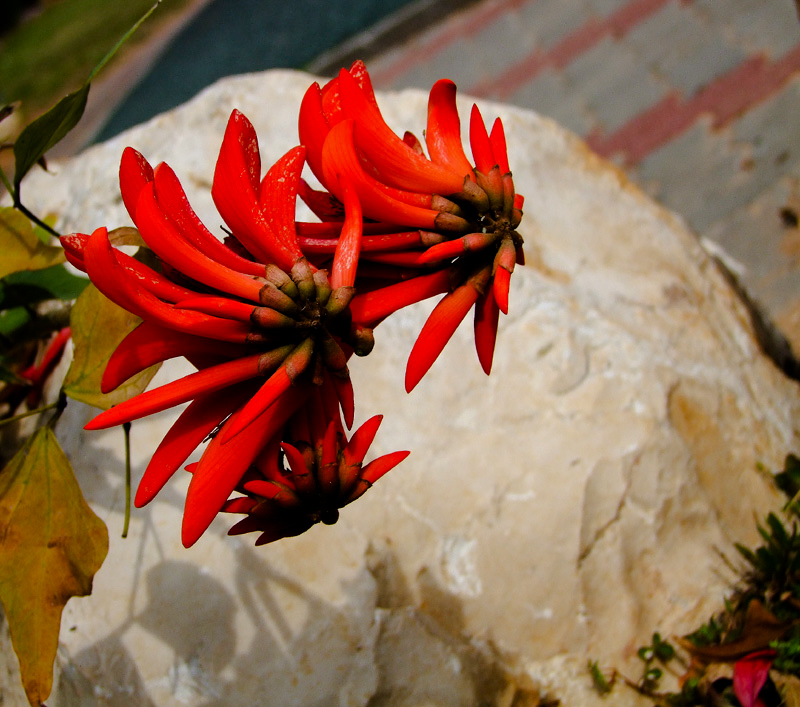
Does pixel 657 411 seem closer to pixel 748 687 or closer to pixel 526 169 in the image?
pixel 748 687

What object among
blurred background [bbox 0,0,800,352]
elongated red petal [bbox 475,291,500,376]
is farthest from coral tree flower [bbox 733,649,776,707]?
blurred background [bbox 0,0,800,352]

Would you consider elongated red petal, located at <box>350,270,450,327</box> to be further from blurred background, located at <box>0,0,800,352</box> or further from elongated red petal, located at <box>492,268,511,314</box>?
blurred background, located at <box>0,0,800,352</box>

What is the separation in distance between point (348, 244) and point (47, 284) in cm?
47

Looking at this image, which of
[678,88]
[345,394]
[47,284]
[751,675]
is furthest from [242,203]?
[678,88]

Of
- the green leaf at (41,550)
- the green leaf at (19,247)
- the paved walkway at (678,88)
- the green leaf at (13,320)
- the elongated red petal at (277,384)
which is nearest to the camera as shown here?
the elongated red petal at (277,384)

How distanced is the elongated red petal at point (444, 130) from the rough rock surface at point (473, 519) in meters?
0.46

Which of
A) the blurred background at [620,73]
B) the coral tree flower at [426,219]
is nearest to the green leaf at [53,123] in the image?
the coral tree flower at [426,219]

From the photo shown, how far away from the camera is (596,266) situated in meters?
1.08

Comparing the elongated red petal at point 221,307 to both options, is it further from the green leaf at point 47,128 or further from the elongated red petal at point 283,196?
the green leaf at point 47,128

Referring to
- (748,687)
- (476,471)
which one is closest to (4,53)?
(476,471)

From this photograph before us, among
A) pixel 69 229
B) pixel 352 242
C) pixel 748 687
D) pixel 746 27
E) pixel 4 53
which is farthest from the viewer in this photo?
pixel 4 53

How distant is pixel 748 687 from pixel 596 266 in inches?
22.3

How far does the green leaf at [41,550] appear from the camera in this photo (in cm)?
55

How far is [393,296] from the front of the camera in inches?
17.2
